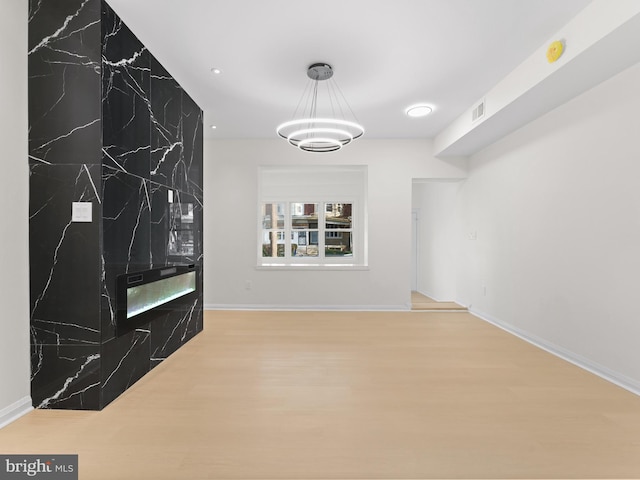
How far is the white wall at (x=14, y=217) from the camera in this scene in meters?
2.09

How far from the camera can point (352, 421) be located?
217 centimetres

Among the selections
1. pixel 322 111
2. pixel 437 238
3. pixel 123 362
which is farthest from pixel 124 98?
pixel 437 238

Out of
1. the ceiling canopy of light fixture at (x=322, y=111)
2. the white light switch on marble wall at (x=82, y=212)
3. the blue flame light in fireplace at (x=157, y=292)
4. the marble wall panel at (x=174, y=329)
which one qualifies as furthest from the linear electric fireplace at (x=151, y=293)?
the ceiling canopy of light fixture at (x=322, y=111)

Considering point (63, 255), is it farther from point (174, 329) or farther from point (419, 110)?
point (419, 110)

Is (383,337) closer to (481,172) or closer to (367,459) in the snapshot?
(367,459)

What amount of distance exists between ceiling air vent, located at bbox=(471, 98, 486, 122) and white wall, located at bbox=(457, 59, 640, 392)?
621mm

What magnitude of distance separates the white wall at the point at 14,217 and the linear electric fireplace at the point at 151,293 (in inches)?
22.8

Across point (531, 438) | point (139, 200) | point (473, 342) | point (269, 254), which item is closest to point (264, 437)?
point (531, 438)

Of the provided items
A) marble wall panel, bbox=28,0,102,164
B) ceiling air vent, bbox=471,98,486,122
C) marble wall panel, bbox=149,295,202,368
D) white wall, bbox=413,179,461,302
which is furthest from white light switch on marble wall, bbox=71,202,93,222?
white wall, bbox=413,179,461,302

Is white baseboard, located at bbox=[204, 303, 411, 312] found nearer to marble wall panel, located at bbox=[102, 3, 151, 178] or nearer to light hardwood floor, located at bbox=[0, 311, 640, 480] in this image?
light hardwood floor, located at bbox=[0, 311, 640, 480]

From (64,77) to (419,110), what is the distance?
3824 millimetres

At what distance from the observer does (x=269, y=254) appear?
707 cm

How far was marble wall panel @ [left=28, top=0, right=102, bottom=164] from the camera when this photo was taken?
2.26 m

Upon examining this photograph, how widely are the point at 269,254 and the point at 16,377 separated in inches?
198
